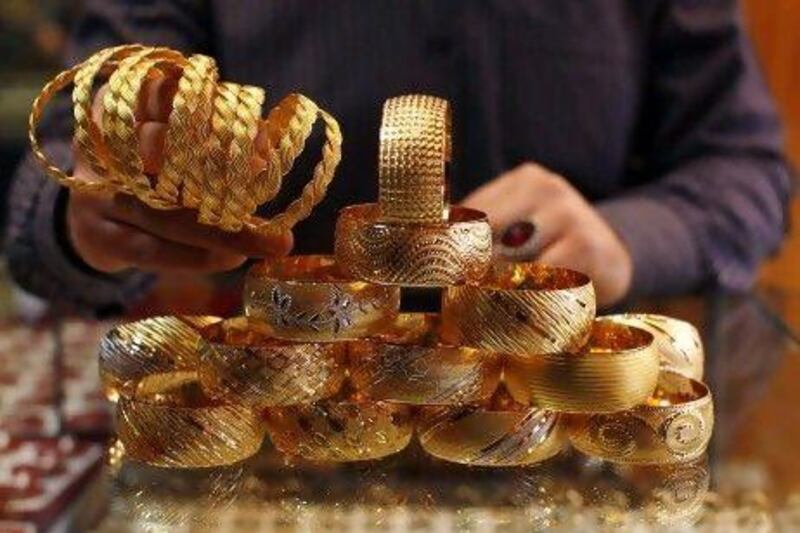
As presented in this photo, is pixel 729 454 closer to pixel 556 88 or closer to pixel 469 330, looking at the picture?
pixel 469 330

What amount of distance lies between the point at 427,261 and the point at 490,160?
0.62 feet

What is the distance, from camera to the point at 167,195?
0.41m

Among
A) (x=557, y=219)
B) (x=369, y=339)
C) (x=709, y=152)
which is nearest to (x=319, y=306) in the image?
(x=369, y=339)

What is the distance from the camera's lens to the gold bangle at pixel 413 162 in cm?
41

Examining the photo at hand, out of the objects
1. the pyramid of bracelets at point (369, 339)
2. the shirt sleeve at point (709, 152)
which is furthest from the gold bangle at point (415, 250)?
the shirt sleeve at point (709, 152)

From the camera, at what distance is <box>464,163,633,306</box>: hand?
1.59ft

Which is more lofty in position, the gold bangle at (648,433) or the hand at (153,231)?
the hand at (153,231)

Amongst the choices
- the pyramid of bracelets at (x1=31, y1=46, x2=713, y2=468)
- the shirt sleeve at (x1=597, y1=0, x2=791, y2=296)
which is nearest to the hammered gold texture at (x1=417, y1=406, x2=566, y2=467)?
the pyramid of bracelets at (x1=31, y1=46, x2=713, y2=468)

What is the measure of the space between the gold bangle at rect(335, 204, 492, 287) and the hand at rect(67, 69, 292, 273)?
3 cm

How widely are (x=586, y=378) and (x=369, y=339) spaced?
8 centimetres

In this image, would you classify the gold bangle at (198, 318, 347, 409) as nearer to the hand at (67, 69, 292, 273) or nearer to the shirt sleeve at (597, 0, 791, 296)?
the hand at (67, 69, 292, 273)

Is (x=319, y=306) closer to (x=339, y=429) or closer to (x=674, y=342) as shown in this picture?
(x=339, y=429)

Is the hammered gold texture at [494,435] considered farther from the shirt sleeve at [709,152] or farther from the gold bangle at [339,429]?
the shirt sleeve at [709,152]

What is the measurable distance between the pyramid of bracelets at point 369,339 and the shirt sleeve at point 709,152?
215 mm
